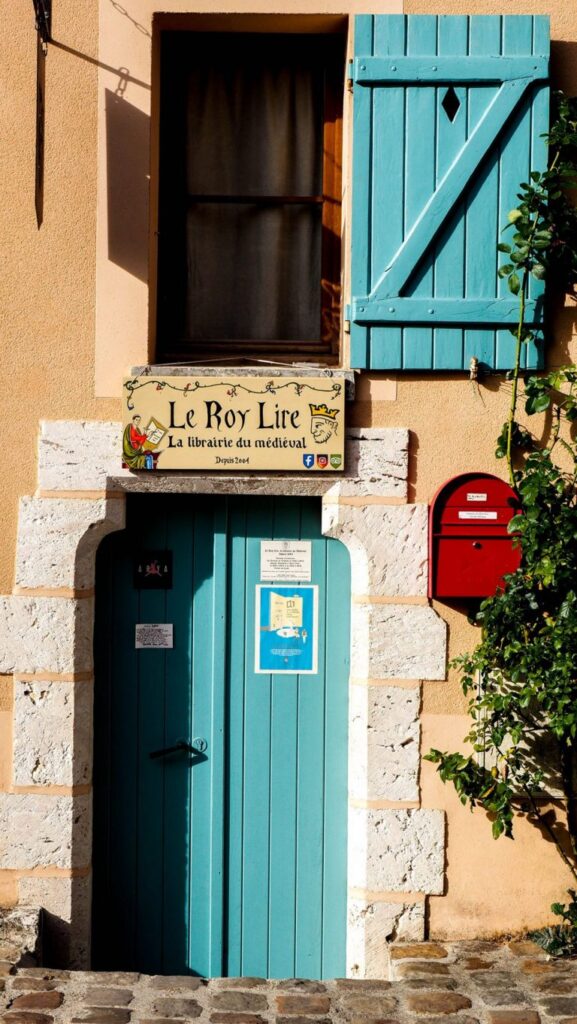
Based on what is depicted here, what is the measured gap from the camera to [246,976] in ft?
15.3

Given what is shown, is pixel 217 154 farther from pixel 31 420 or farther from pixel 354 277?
pixel 31 420

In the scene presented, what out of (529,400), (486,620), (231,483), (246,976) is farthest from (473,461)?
(246,976)

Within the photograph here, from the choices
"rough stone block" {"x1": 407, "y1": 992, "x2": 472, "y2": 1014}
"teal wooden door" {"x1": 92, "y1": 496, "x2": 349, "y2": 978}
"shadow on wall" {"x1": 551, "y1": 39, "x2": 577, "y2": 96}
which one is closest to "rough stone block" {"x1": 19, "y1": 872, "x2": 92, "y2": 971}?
"teal wooden door" {"x1": 92, "y1": 496, "x2": 349, "y2": 978}

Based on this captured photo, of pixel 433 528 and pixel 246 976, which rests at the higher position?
pixel 433 528

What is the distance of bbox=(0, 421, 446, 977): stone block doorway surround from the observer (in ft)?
14.8

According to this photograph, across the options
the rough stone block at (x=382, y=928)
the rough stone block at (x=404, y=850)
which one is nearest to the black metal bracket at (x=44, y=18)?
the rough stone block at (x=404, y=850)

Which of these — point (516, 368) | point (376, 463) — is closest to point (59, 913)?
point (376, 463)

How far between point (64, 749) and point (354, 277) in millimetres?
2292

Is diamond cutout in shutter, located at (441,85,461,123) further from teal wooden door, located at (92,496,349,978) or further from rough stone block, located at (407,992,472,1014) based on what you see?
rough stone block, located at (407,992,472,1014)

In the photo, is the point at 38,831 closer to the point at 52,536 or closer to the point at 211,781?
the point at 211,781

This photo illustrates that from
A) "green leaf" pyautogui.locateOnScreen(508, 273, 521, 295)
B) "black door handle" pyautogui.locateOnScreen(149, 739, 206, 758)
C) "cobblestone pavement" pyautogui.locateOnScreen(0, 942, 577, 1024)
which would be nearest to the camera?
"cobblestone pavement" pyautogui.locateOnScreen(0, 942, 577, 1024)

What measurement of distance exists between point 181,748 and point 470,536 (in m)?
1.55

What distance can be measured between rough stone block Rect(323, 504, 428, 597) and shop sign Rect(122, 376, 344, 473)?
236 millimetres

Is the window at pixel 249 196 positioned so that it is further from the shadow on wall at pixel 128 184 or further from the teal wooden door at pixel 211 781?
the teal wooden door at pixel 211 781
